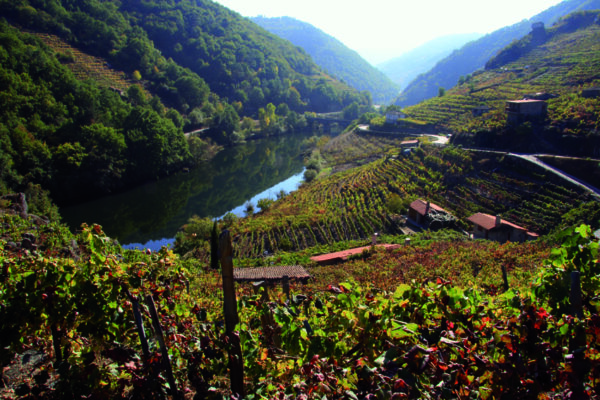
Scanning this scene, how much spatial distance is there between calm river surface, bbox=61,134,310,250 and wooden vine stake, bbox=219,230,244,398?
87.2 feet

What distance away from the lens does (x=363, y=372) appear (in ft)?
8.36

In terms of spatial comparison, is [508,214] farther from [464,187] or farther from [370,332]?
[370,332]

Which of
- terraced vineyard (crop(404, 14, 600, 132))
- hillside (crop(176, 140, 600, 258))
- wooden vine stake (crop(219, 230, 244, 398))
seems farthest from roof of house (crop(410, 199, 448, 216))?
wooden vine stake (crop(219, 230, 244, 398))

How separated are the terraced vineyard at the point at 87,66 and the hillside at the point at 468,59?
12895cm

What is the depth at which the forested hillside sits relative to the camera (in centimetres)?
3597

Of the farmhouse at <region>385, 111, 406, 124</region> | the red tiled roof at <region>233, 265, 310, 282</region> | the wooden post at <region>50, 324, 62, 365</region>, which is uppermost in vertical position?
the farmhouse at <region>385, 111, 406, 124</region>

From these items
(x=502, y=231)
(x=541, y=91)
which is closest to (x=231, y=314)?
(x=502, y=231)

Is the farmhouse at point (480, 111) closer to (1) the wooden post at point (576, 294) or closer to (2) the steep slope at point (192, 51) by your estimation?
(1) the wooden post at point (576, 294)

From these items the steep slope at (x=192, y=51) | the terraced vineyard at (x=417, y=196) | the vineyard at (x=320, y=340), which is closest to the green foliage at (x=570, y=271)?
the vineyard at (x=320, y=340)

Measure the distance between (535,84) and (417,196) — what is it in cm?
3446

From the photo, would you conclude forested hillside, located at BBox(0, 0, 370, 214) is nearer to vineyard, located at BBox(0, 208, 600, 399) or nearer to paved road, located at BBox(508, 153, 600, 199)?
Result: vineyard, located at BBox(0, 208, 600, 399)

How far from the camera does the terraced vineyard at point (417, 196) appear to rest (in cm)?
2477

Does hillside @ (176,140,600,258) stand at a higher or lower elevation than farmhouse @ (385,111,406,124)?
lower

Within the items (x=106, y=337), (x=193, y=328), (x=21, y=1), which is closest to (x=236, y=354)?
(x=193, y=328)
